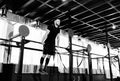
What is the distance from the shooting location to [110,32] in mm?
10500

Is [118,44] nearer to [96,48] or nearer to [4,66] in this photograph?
[96,48]

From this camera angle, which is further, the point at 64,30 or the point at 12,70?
the point at 64,30

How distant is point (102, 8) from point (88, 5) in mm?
829

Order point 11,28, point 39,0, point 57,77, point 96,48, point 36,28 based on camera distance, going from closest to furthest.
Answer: point 57,77 < point 39,0 < point 11,28 < point 36,28 < point 96,48

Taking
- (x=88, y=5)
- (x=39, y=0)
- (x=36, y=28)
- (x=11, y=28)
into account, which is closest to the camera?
(x=39, y=0)

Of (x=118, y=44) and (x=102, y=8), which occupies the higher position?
(x=102, y=8)

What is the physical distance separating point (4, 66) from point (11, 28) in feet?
14.0

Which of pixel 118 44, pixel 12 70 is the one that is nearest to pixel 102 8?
pixel 12 70

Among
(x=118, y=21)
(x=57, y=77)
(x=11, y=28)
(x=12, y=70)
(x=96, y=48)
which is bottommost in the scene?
(x=57, y=77)

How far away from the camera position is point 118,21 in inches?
328

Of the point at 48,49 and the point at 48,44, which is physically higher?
the point at 48,44

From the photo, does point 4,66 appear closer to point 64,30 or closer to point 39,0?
point 39,0

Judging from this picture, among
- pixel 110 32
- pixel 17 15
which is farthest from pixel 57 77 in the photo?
pixel 110 32

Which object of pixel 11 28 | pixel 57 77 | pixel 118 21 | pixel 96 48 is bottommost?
pixel 57 77
